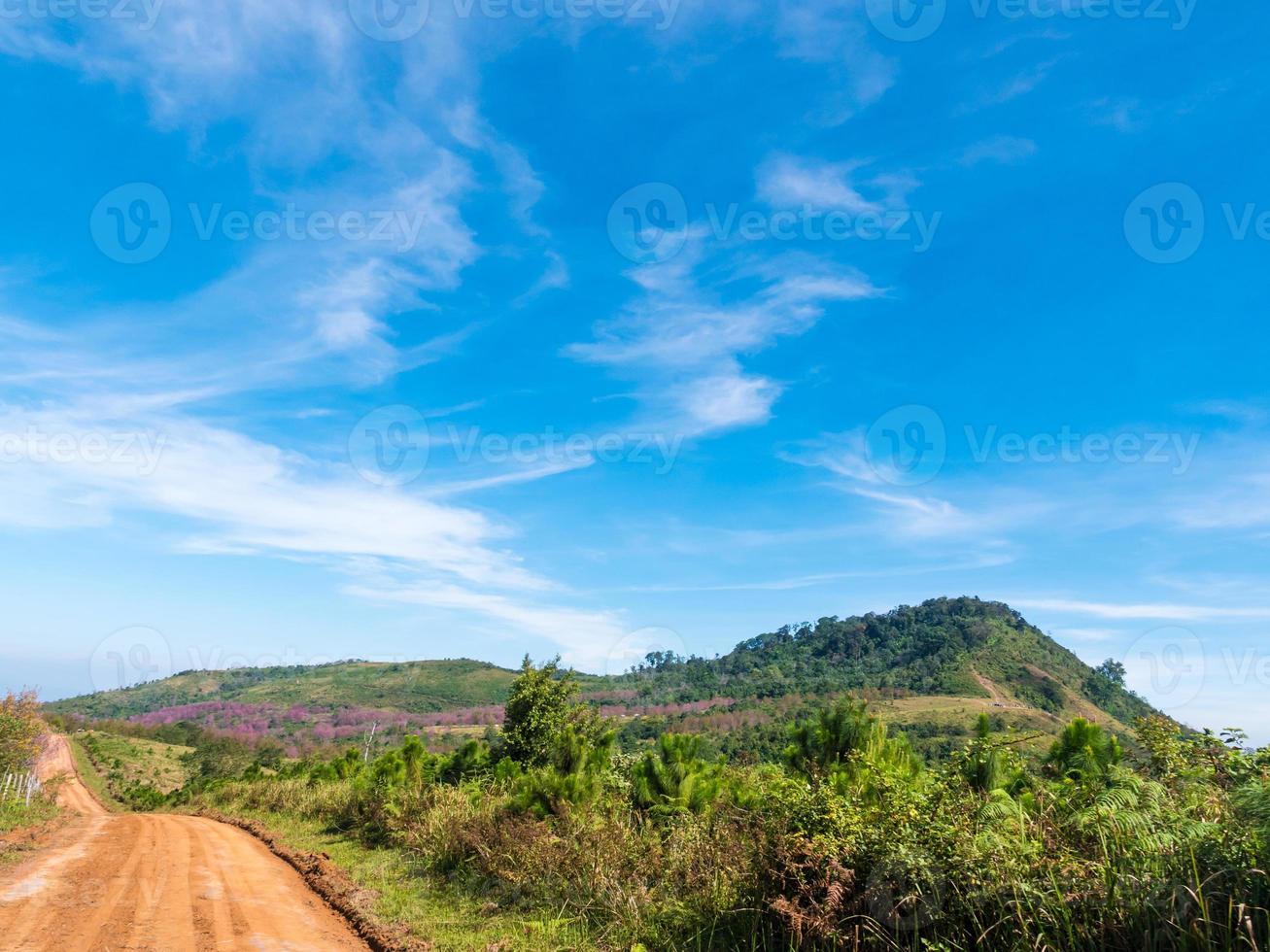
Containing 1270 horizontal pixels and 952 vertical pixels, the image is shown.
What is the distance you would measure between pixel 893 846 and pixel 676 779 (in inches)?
326

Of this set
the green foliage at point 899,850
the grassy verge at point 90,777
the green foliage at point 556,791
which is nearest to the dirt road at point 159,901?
the green foliage at point 899,850

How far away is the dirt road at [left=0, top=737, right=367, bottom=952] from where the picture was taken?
9.33m

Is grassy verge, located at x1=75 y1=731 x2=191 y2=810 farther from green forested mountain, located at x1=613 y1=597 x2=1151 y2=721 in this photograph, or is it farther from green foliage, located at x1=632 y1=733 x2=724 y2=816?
green forested mountain, located at x1=613 y1=597 x2=1151 y2=721

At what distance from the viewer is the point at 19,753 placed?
2723cm

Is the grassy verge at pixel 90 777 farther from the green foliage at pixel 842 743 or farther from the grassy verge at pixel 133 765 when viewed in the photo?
the green foliage at pixel 842 743

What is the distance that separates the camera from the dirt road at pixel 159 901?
933 cm

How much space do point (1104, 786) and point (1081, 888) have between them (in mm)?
1341

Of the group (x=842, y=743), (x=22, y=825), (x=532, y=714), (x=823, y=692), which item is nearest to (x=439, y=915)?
(x=842, y=743)

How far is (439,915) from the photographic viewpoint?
36.0 ft

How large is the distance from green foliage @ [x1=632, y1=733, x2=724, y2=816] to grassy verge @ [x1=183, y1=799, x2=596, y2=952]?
337 centimetres

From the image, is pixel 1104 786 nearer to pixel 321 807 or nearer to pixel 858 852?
pixel 858 852

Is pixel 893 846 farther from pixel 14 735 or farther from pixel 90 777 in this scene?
pixel 90 777

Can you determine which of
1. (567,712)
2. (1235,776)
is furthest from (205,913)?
(567,712)

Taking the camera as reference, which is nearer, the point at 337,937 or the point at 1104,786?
the point at 1104,786
